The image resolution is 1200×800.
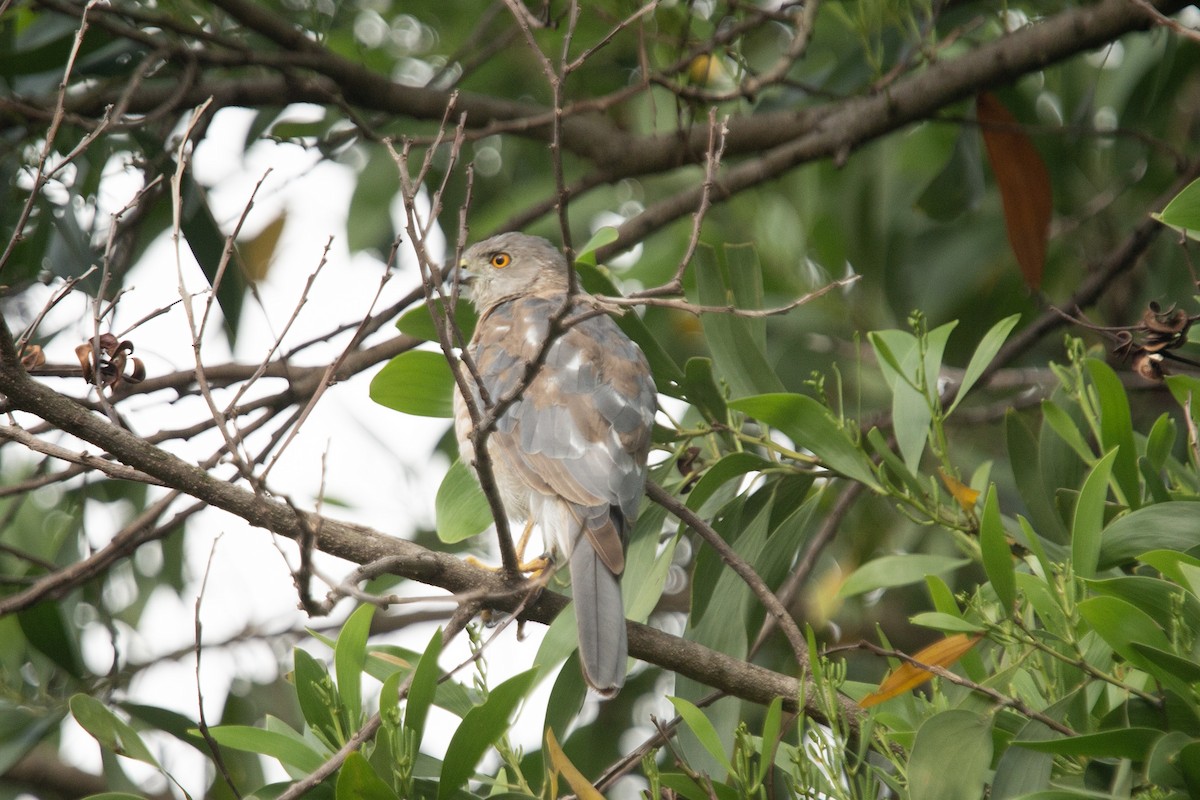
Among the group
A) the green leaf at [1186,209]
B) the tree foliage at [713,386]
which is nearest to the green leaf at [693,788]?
the tree foliage at [713,386]

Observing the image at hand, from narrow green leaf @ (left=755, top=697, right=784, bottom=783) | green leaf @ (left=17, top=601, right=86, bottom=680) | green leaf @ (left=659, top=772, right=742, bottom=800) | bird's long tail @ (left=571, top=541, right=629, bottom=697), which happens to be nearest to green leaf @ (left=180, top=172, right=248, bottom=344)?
green leaf @ (left=17, top=601, right=86, bottom=680)

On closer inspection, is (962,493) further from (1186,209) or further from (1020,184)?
(1020,184)

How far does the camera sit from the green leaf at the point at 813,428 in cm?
323

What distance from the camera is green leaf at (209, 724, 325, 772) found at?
9.50ft

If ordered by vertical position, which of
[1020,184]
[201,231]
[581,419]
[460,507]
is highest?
[201,231]

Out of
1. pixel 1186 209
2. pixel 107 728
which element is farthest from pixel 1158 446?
pixel 107 728

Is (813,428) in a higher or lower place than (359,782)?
higher

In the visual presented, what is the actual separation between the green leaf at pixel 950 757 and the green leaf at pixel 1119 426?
0.91 metres

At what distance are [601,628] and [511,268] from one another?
303 centimetres

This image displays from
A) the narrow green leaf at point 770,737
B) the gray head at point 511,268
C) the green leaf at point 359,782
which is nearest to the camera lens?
the green leaf at point 359,782

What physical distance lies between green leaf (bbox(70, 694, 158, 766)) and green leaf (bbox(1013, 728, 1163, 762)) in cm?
225

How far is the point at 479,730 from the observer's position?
278 cm

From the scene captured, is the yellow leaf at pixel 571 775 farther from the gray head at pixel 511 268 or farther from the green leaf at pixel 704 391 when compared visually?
the gray head at pixel 511 268

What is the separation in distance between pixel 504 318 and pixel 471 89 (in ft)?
6.45
